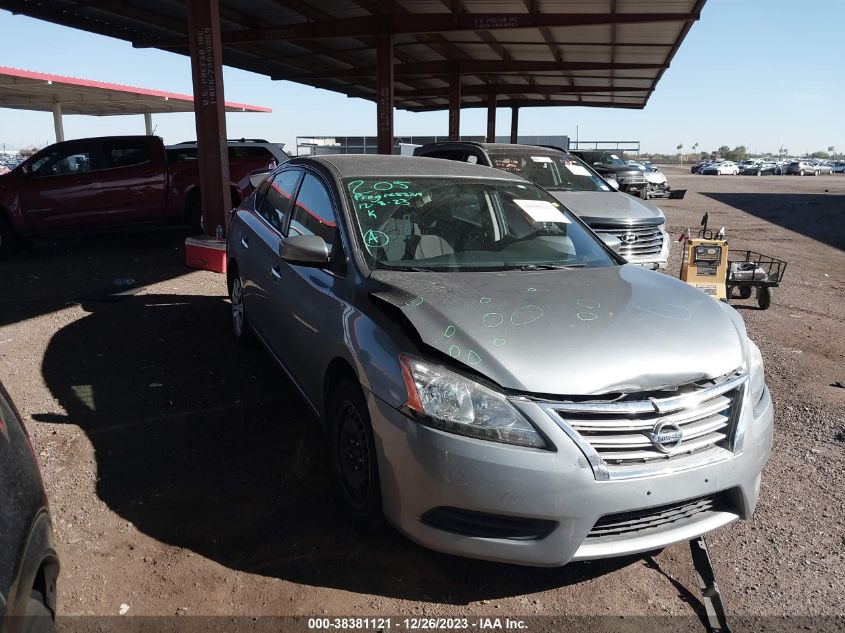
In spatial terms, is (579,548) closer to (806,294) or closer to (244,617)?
(244,617)

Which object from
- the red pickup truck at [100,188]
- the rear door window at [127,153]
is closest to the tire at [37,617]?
the red pickup truck at [100,188]

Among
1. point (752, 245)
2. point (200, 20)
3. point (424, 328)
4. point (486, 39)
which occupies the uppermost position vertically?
point (486, 39)

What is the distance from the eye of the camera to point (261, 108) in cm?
3122

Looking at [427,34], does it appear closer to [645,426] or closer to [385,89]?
→ [385,89]

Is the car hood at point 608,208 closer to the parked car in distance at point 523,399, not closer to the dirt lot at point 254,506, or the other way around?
the dirt lot at point 254,506

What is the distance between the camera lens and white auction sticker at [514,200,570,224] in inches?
Answer: 163

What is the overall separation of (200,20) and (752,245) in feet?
37.6

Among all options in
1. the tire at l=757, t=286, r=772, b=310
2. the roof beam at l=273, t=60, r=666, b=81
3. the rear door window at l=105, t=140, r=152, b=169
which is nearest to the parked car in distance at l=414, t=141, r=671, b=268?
the tire at l=757, t=286, r=772, b=310

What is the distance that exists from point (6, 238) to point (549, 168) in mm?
8503

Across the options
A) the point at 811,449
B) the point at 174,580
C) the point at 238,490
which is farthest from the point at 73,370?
the point at 811,449

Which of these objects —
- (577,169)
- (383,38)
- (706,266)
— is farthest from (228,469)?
(383,38)

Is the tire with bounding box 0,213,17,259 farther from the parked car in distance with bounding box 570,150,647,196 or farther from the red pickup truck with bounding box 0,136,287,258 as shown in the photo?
the parked car in distance with bounding box 570,150,647,196

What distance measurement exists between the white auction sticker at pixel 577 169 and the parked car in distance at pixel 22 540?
8.66 meters

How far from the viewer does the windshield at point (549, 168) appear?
9289 mm
